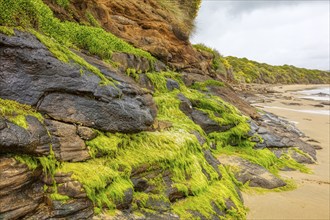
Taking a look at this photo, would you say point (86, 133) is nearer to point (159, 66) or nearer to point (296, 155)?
point (159, 66)

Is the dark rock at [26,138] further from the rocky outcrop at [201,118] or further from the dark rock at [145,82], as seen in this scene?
the rocky outcrop at [201,118]

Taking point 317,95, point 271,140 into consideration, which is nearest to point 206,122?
point 271,140

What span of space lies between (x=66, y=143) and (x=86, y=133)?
1.53ft

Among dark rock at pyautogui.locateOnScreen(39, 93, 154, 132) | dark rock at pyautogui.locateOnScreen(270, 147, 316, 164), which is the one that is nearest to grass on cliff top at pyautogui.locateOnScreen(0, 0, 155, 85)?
dark rock at pyautogui.locateOnScreen(39, 93, 154, 132)

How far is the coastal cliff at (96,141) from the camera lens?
4.10m

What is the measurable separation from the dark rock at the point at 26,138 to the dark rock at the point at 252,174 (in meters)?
5.23

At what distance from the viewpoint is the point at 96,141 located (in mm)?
5145

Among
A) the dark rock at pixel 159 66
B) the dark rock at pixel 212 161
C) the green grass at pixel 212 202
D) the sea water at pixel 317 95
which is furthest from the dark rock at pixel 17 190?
the sea water at pixel 317 95

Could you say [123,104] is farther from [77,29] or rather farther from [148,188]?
[77,29]

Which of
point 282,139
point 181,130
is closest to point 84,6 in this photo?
point 181,130

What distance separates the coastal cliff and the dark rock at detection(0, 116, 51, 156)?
0.01m

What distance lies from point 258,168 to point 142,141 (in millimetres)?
4049

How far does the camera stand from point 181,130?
7375 mm

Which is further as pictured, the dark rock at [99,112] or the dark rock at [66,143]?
the dark rock at [99,112]
